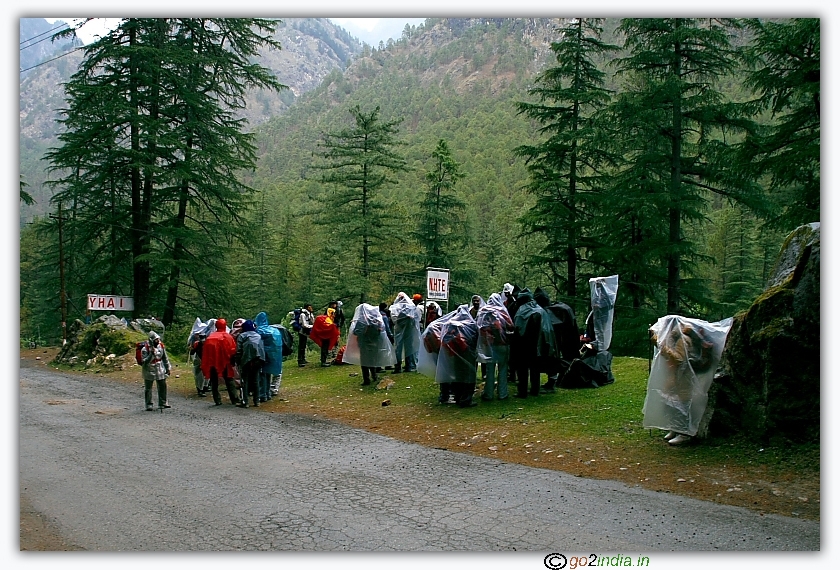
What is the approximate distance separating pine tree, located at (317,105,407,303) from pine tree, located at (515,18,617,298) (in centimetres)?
966

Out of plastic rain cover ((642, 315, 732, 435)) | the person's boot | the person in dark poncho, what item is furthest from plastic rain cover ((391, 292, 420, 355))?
the person's boot

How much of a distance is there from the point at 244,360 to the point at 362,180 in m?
21.8

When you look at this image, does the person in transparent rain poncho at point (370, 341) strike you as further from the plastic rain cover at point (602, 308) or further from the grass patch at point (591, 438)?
the plastic rain cover at point (602, 308)

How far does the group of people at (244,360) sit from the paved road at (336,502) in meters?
2.89

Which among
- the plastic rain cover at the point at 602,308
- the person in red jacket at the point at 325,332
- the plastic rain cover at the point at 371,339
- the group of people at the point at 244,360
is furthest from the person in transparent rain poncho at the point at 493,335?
the person in red jacket at the point at 325,332

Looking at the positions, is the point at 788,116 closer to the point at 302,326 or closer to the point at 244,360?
the point at 244,360

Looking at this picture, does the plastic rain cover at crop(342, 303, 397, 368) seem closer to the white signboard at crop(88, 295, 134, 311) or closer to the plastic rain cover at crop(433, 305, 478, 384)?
the plastic rain cover at crop(433, 305, 478, 384)

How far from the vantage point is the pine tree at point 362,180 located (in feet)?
112

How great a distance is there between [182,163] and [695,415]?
24.8 meters

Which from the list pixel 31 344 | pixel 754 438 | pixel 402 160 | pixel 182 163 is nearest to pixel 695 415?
pixel 754 438

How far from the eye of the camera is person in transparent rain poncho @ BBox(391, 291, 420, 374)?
55.1 feet

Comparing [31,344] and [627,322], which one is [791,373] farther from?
[31,344]

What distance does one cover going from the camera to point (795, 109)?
13.9m

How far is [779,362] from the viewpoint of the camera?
798 centimetres
